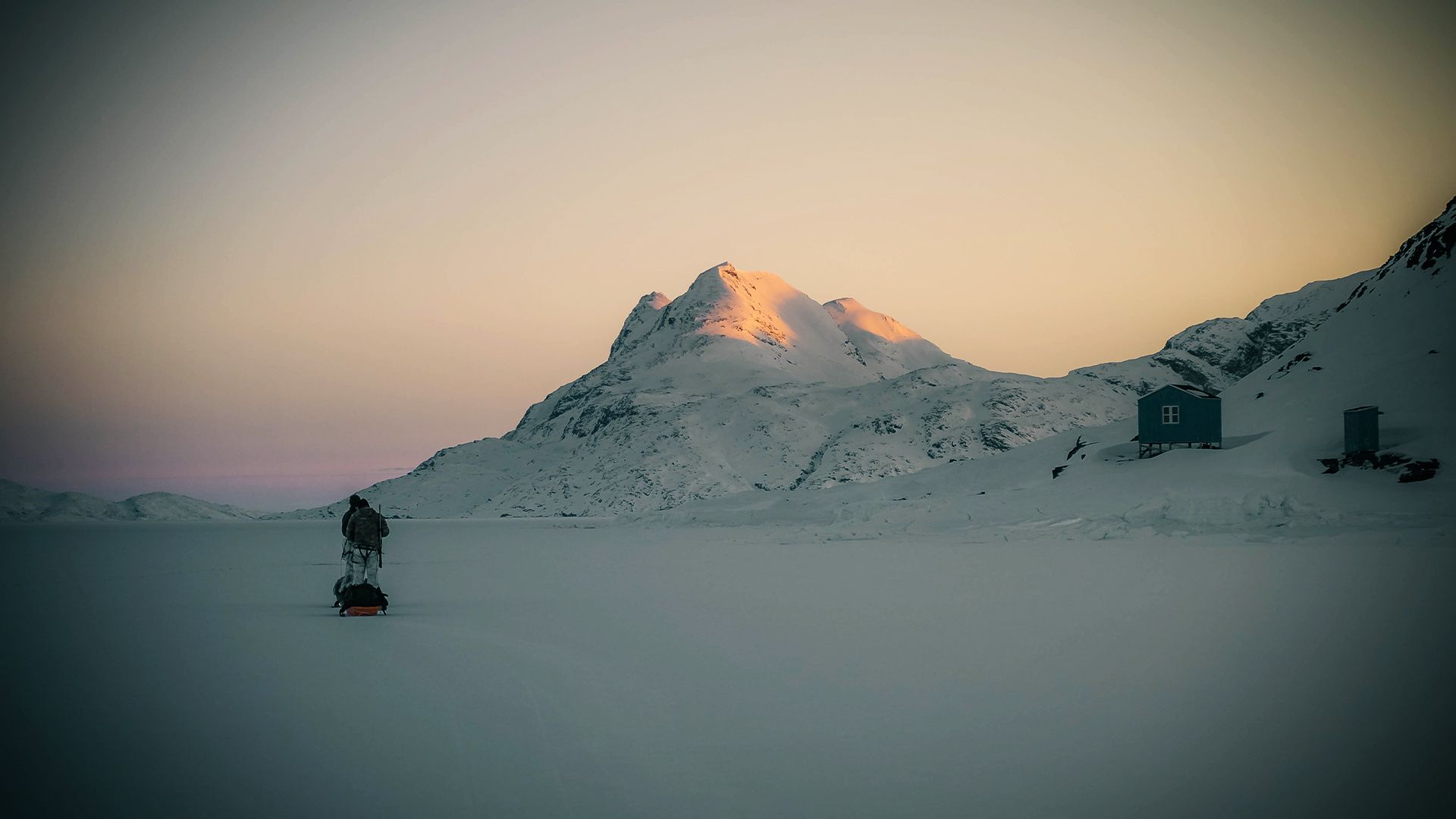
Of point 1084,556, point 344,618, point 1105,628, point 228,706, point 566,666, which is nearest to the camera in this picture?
point 228,706

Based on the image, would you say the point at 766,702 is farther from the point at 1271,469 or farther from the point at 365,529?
the point at 1271,469

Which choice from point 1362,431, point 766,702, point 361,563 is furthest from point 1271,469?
point 766,702

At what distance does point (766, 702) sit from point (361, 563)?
1361 cm

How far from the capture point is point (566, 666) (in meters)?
14.1

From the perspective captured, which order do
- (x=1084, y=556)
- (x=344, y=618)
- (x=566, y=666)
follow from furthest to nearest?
(x=1084, y=556) → (x=344, y=618) → (x=566, y=666)

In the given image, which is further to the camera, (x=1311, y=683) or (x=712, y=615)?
(x=712, y=615)

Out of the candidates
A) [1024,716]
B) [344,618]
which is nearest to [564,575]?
[344,618]

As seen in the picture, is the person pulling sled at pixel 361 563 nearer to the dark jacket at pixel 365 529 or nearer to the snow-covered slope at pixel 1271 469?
the dark jacket at pixel 365 529

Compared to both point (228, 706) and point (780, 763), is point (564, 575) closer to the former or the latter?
point (228, 706)

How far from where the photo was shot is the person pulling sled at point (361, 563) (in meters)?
21.0

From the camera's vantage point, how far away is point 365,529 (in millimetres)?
21281

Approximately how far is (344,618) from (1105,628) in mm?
14478

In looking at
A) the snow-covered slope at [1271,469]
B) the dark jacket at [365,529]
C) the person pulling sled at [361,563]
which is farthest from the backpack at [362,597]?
the snow-covered slope at [1271,469]

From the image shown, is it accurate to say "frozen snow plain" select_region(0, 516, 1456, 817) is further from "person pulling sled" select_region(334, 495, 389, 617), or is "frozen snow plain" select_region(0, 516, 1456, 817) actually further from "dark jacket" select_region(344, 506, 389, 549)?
"dark jacket" select_region(344, 506, 389, 549)
